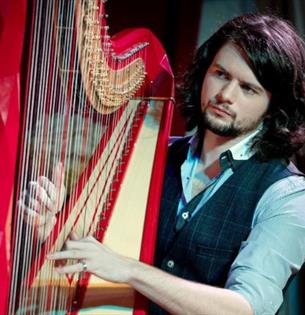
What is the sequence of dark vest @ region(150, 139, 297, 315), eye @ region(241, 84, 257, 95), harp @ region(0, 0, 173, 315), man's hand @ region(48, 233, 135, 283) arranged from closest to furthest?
harp @ region(0, 0, 173, 315)
man's hand @ region(48, 233, 135, 283)
dark vest @ region(150, 139, 297, 315)
eye @ region(241, 84, 257, 95)

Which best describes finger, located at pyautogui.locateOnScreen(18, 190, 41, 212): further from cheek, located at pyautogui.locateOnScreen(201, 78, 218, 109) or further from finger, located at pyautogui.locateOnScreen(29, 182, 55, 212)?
cheek, located at pyautogui.locateOnScreen(201, 78, 218, 109)

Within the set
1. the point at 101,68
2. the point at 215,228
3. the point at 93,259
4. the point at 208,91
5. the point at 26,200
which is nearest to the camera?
the point at 26,200

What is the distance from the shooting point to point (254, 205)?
1.25 meters

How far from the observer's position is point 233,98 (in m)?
1.32

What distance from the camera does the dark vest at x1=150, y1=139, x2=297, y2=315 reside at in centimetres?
125

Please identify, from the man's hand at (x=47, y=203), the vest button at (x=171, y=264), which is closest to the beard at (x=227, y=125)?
the vest button at (x=171, y=264)

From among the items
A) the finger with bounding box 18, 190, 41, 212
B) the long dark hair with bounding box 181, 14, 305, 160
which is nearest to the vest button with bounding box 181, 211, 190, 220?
the long dark hair with bounding box 181, 14, 305, 160

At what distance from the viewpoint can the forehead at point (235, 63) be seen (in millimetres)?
1342

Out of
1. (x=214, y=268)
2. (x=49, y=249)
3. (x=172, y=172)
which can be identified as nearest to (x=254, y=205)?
(x=214, y=268)

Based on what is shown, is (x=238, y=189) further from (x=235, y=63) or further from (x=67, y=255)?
(x=67, y=255)

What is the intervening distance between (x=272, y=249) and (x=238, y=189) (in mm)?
228

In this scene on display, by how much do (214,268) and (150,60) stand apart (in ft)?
2.00

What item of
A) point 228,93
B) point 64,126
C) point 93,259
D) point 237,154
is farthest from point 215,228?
point 64,126

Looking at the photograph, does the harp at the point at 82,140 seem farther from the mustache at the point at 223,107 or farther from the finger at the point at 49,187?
the mustache at the point at 223,107
